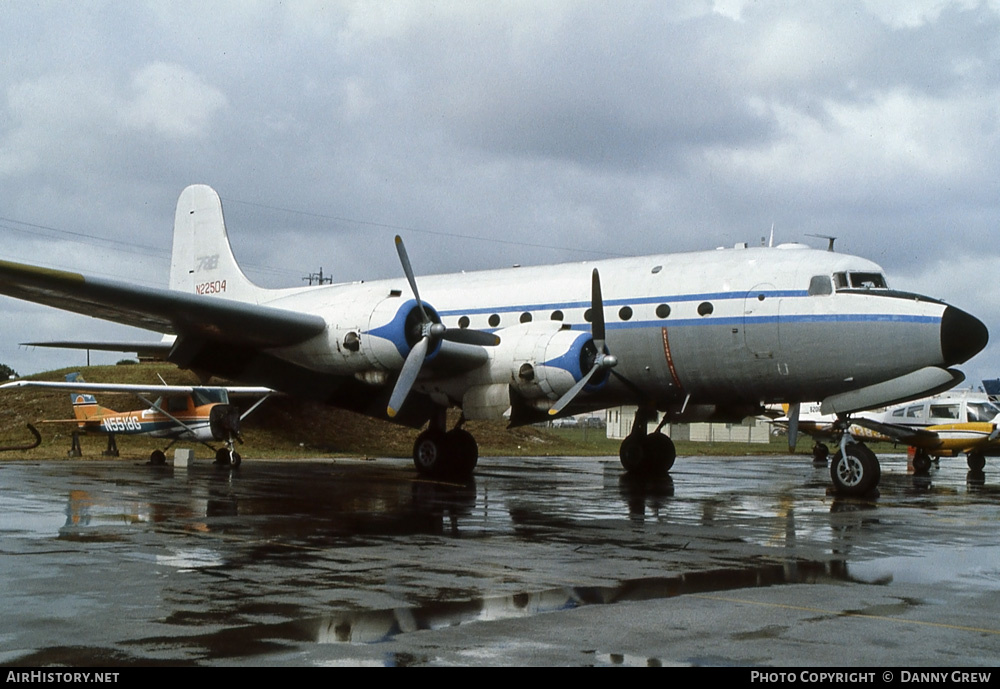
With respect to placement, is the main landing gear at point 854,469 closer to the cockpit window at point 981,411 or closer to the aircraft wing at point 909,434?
the aircraft wing at point 909,434

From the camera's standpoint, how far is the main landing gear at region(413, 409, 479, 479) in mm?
20578

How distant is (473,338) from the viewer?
62.3ft

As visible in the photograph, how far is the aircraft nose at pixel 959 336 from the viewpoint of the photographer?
649 inches

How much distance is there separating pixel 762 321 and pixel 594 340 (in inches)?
124

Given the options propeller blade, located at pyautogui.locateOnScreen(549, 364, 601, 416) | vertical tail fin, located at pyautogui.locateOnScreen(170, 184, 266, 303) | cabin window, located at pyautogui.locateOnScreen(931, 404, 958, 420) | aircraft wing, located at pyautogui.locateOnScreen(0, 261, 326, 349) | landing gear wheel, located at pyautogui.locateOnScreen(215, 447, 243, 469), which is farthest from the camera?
cabin window, located at pyautogui.locateOnScreen(931, 404, 958, 420)

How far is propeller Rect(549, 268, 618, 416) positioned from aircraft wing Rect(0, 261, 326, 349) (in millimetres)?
4672

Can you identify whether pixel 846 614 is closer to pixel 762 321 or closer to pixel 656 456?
pixel 762 321

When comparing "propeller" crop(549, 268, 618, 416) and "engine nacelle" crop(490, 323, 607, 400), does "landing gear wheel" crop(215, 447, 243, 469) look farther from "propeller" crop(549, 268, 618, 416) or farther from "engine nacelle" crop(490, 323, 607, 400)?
"propeller" crop(549, 268, 618, 416)

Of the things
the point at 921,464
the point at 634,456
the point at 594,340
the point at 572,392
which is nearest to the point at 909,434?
the point at 921,464

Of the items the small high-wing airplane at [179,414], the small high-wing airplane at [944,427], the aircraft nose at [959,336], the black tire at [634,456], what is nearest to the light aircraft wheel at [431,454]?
the black tire at [634,456]

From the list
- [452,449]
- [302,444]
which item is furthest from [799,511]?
[302,444]

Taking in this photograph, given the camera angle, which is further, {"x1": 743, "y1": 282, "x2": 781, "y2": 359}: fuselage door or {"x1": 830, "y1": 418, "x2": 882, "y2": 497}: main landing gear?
{"x1": 743, "y1": 282, "x2": 781, "y2": 359}: fuselage door

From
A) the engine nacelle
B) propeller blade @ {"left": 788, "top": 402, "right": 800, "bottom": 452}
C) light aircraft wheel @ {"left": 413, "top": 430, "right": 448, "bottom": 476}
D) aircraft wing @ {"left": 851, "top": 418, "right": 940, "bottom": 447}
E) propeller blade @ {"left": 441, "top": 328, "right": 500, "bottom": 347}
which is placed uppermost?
propeller blade @ {"left": 441, "top": 328, "right": 500, "bottom": 347}

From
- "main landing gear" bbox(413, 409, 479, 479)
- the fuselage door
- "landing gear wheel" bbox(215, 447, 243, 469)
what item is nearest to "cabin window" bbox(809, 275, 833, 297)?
the fuselage door
